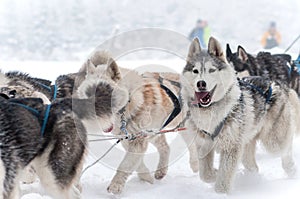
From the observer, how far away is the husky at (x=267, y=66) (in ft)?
16.9

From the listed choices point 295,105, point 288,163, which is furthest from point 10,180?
point 295,105

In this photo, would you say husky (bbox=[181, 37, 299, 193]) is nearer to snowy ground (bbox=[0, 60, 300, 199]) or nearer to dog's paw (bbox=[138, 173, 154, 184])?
snowy ground (bbox=[0, 60, 300, 199])

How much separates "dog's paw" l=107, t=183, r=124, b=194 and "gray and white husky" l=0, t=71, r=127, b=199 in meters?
0.64

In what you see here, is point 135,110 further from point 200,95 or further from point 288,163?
point 288,163

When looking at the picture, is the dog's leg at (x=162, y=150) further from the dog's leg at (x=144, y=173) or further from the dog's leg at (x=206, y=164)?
the dog's leg at (x=206, y=164)

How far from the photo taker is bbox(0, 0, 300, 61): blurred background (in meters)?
21.5

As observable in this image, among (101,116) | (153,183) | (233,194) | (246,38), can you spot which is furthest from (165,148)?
(246,38)

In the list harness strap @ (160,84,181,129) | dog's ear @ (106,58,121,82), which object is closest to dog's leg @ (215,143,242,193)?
harness strap @ (160,84,181,129)

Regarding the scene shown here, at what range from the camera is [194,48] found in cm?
396

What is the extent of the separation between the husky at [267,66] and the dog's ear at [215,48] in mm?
1252

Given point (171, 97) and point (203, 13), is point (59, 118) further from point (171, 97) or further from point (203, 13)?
point (203, 13)

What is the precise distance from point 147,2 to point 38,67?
17.2m

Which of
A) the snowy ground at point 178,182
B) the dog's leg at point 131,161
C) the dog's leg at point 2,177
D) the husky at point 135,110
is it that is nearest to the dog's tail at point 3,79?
the husky at point 135,110

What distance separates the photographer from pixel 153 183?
4316 mm
